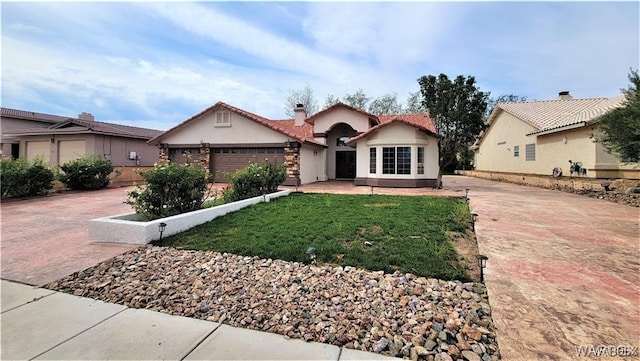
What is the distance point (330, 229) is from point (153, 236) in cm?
354

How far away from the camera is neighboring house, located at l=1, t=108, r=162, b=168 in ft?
65.2

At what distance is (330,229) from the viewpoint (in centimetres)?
634

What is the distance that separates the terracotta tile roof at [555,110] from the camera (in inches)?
627

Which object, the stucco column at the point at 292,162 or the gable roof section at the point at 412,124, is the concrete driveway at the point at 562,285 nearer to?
the gable roof section at the point at 412,124

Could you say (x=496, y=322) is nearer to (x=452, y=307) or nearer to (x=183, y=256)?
(x=452, y=307)

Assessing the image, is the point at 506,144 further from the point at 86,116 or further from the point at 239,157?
the point at 86,116

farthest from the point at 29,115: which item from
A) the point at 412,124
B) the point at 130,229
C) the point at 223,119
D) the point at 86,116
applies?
the point at 412,124

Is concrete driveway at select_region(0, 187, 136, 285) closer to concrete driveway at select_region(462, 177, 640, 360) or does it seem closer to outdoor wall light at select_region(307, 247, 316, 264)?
outdoor wall light at select_region(307, 247, 316, 264)

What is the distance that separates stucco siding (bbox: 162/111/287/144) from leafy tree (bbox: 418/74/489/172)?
347 inches

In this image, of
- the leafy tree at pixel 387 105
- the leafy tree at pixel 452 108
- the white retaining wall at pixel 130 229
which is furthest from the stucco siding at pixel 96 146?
the leafy tree at pixel 387 105

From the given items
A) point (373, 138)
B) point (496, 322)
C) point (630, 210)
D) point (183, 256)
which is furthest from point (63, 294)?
point (373, 138)

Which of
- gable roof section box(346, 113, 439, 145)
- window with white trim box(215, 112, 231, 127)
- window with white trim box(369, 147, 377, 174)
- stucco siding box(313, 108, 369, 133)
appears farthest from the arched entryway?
window with white trim box(215, 112, 231, 127)

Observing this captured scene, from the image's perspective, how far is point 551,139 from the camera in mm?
16781

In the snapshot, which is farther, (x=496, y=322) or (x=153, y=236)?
(x=153, y=236)
